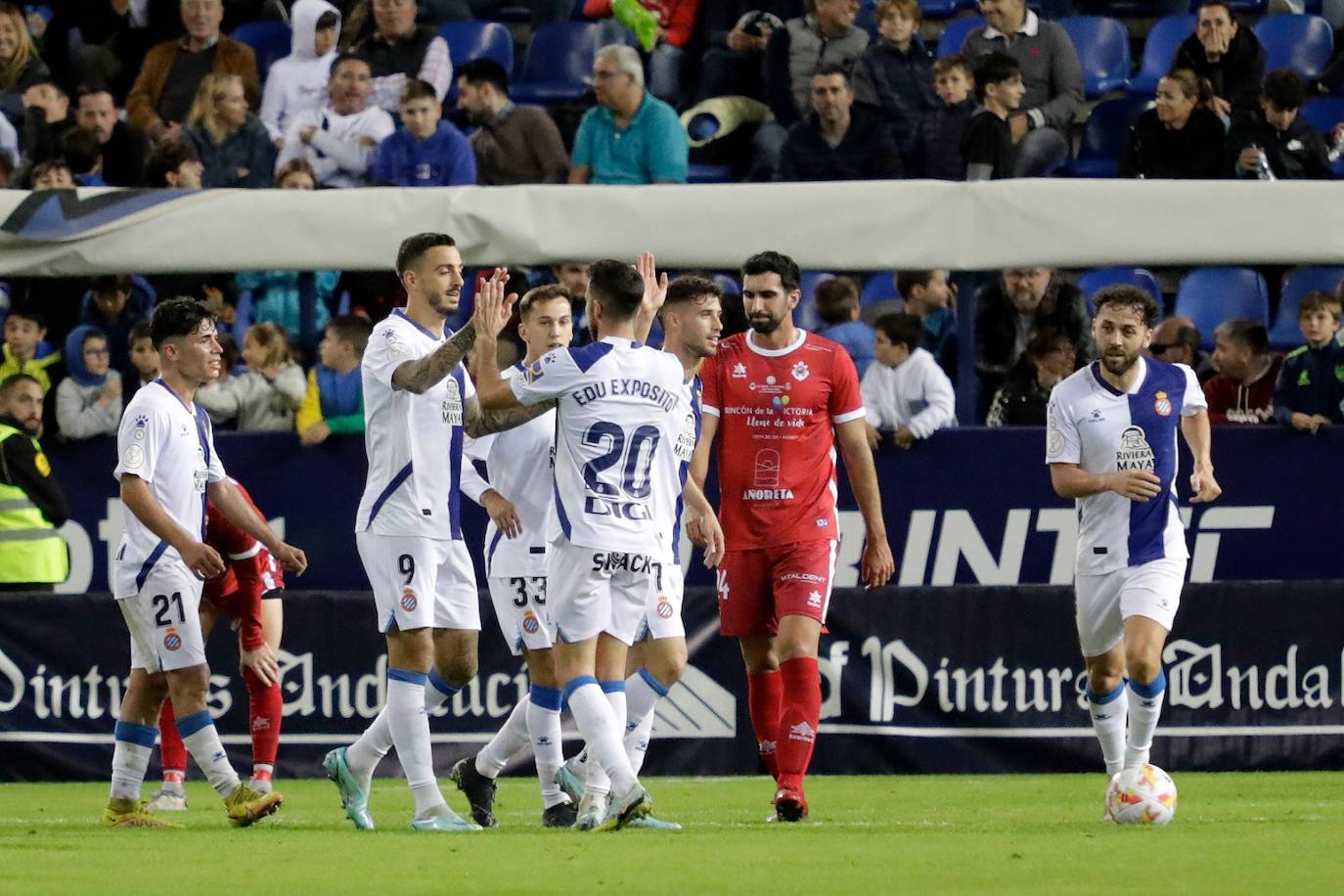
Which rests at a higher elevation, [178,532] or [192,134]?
[192,134]

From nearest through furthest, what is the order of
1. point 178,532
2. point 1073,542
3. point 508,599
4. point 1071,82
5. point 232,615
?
1. point 178,532
2. point 508,599
3. point 232,615
4. point 1073,542
5. point 1071,82

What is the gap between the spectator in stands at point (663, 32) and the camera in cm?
1714

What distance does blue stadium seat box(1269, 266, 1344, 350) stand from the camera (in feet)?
47.0

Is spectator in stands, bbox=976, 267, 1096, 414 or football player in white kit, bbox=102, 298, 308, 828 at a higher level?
spectator in stands, bbox=976, 267, 1096, 414

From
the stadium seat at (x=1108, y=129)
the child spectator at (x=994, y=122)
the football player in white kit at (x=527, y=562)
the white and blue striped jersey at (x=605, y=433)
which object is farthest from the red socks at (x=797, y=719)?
the stadium seat at (x=1108, y=129)

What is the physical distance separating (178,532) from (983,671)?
5222 millimetres

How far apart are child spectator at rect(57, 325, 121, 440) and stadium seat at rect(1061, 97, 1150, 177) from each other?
686cm

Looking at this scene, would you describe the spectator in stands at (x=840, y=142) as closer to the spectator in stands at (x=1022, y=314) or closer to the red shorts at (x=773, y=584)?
the spectator in stands at (x=1022, y=314)

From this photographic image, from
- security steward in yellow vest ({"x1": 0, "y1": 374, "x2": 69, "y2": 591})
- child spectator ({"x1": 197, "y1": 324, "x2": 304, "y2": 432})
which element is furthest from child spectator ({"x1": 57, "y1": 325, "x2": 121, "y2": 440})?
child spectator ({"x1": 197, "y1": 324, "x2": 304, "y2": 432})

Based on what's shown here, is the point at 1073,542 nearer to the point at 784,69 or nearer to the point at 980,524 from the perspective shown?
the point at 980,524

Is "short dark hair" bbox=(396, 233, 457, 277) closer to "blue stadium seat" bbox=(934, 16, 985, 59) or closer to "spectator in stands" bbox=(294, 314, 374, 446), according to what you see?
"spectator in stands" bbox=(294, 314, 374, 446)

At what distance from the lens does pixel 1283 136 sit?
14.8 meters

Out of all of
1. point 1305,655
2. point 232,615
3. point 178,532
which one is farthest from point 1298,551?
point 178,532

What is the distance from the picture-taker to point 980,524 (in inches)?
531
